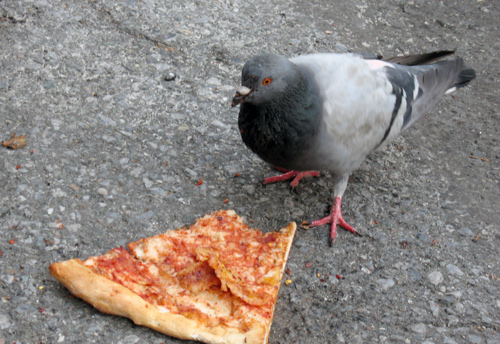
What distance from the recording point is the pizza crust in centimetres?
256

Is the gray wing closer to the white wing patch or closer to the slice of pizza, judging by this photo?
the white wing patch

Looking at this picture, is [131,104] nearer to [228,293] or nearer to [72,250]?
[72,250]

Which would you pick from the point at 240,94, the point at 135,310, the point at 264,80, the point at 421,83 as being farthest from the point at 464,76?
the point at 135,310

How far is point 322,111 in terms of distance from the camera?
335 cm

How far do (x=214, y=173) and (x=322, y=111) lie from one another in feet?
3.03

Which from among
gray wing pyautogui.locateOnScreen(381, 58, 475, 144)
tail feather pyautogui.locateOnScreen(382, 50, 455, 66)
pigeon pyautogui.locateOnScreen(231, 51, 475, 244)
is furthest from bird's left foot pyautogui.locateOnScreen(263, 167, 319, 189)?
tail feather pyautogui.locateOnScreen(382, 50, 455, 66)

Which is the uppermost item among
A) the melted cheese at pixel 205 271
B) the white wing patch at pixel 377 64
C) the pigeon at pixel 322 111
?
the white wing patch at pixel 377 64

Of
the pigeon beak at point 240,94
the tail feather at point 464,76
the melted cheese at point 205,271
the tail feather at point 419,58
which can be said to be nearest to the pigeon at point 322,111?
the pigeon beak at point 240,94

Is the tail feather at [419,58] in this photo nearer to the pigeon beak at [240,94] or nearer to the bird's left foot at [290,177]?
the bird's left foot at [290,177]

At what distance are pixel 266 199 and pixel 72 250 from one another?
131 centimetres

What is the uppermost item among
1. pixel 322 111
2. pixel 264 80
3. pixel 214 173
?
pixel 264 80

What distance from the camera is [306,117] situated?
3.27m

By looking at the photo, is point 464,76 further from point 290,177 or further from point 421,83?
point 290,177

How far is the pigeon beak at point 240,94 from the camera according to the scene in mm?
3154
